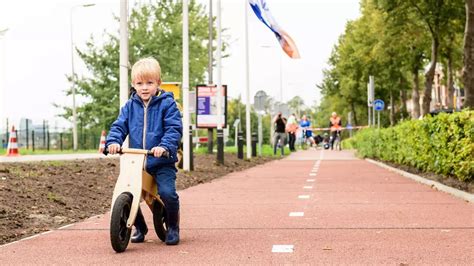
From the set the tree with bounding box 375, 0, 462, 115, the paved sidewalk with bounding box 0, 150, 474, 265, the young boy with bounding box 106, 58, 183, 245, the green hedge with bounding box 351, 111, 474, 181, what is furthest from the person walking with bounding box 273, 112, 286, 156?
the young boy with bounding box 106, 58, 183, 245

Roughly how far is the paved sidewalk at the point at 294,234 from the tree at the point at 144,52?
33.4 m

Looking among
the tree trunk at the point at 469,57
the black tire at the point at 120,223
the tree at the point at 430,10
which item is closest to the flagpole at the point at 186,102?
the tree trunk at the point at 469,57

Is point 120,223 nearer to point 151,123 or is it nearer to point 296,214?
point 151,123

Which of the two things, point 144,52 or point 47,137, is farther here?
point 47,137

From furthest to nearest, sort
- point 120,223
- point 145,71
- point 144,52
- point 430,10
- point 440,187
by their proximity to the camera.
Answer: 1. point 144,52
2. point 430,10
3. point 440,187
4. point 145,71
5. point 120,223

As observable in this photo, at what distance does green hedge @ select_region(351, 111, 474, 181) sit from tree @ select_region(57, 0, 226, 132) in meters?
22.7

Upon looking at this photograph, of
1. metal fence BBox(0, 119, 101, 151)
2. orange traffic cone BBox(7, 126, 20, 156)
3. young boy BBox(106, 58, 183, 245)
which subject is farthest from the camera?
metal fence BBox(0, 119, 101, 151)

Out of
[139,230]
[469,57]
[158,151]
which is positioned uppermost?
[469,57]

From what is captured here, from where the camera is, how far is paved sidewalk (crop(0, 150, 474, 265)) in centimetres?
718

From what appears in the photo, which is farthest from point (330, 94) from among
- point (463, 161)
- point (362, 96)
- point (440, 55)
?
point (463, 161)

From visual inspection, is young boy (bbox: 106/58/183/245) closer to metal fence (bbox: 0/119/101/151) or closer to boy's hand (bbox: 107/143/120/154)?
boy's hand (bbox: 107/143/120/154)

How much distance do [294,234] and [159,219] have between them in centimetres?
139

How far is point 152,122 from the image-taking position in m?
7.82

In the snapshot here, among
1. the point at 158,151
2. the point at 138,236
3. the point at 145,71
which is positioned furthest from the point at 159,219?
the point at 145,71
